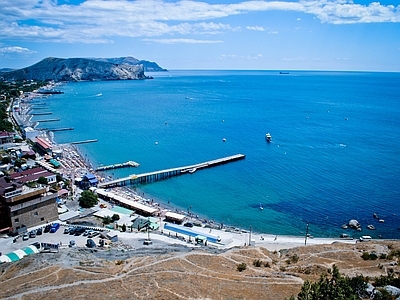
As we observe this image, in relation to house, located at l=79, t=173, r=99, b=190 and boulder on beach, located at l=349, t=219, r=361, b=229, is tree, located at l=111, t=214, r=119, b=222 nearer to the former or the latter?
house, located at l=79, t=173, r=99, b=190

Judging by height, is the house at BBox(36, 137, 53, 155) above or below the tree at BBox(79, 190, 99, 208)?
above

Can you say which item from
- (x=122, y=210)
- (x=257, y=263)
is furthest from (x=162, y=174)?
(x=257, y=263)

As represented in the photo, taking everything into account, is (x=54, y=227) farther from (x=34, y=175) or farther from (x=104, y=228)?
(x=34, y=175)

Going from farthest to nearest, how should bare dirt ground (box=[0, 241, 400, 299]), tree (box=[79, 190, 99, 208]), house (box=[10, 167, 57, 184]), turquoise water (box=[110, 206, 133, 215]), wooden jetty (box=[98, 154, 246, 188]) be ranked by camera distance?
1. wooden jetty (box=[98, 154, 246, 188])
2. house (box=[10, 167, 57, 184])
3. tree (box=[79, 190, 99, 208])
4. turquoise water (box=[110, 206, 133, 215])
5. bare dirt ground (box=[0, 241, 400, 299])

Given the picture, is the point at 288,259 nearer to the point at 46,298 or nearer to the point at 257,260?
the point at 257,260

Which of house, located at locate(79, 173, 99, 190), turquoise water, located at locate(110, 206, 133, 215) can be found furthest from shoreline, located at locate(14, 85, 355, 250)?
turquoise water, located at locate(110, 206, 133, 215)

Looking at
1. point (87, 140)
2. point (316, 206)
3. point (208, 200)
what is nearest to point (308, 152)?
point (316, 206)
